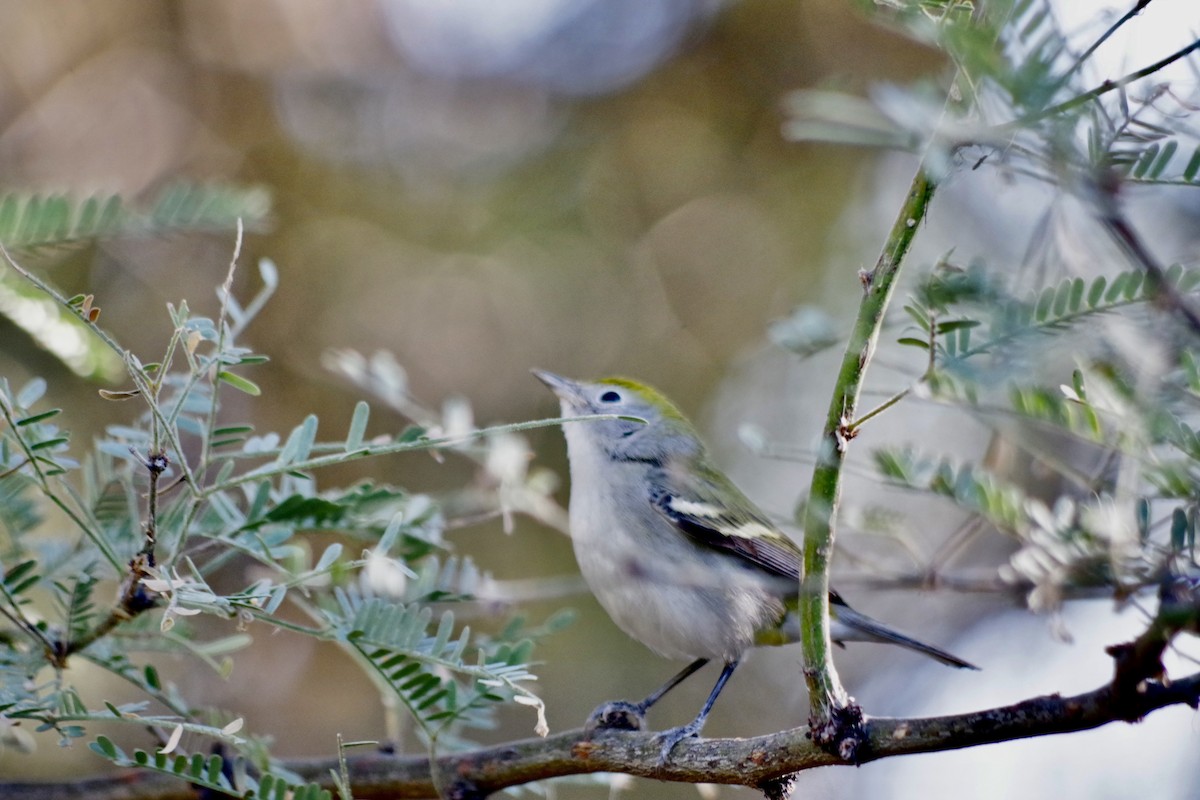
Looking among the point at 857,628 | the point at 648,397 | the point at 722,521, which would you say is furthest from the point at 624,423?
the point at 857,628

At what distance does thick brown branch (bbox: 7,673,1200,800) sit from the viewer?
3.83ft

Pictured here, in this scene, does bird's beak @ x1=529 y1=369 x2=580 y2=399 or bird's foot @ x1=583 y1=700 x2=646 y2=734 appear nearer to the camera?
bird's foot @ x1=583 y1=700 x2=646 y2=734

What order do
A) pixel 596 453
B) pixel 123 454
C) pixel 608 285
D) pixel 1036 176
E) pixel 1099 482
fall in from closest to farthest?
pixel 1036 176, pixel 123 454, pixel 1099 482, pixel 596 453, pixel 608 285

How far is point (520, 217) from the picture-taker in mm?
4305

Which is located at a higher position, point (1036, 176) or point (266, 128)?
point (266, 128)

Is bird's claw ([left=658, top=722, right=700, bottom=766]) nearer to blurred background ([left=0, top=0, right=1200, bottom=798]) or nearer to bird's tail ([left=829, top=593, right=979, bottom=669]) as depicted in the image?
bird's tail ([left=829, top=593, right=979, bottom=669])

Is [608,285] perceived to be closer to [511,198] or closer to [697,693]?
[511,198]

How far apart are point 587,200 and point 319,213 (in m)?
1.09

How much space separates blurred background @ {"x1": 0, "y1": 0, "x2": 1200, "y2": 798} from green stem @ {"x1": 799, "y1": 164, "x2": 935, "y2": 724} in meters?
2.73

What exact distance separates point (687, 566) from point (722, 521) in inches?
7.5

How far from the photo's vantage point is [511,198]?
4.30m

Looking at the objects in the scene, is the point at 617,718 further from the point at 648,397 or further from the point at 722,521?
the point at 648,397

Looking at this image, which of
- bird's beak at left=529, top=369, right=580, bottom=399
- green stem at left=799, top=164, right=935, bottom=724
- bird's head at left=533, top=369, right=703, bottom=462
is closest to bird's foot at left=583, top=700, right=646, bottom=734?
green stem at left=799, top=164, right=935, bottom=724

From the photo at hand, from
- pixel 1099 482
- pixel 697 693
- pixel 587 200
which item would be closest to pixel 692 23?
pixel 587 200
